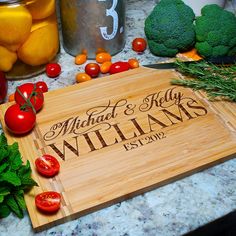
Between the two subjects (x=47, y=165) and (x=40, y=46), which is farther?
(x=40, y=46)

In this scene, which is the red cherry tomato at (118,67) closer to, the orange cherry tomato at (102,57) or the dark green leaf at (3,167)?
the orange cherry tomato at (102,57)

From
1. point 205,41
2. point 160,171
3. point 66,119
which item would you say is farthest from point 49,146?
point 205,41

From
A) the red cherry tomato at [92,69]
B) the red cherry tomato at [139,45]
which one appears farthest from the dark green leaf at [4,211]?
the red cherry tomato at [139,45]

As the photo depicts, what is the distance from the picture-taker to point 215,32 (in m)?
0.93

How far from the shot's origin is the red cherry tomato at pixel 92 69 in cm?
91

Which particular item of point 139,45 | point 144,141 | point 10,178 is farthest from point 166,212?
point 139,45

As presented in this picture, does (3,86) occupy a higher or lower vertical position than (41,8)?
lower

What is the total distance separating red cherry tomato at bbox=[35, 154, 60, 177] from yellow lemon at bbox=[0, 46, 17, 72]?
0.85 ft

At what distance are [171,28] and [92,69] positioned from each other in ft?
0.66

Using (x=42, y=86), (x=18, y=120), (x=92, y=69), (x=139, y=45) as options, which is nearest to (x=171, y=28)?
(x=139, y=45)

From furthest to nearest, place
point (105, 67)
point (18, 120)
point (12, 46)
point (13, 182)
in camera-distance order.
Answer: point (105, 67) < point (12, 46) < point (18, 120) < point (13, 182)

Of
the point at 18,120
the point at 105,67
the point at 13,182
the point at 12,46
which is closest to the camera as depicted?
the point at 13,182

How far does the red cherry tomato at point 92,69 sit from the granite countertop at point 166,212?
340 mm

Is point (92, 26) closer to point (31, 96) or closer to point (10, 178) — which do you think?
point (31, 96)
